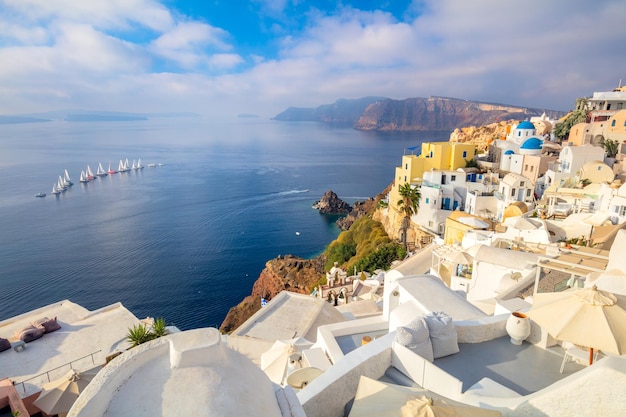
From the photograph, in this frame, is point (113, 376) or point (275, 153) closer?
point (113, 376)

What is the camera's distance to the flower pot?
21.6ft

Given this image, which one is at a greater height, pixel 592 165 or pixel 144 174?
pixel 592 165

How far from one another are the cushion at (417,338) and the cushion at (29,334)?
71.0 feet

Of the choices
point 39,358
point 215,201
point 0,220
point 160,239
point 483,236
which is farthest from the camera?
point 215,201

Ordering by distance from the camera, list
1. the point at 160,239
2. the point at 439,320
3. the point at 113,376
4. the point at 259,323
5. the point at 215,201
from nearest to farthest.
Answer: the point at 113,376, the point at 439,320, the point at 259,323, the point at 160,239, the point at 215,201

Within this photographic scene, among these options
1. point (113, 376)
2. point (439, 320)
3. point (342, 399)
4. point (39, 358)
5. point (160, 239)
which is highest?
point (113, 376)

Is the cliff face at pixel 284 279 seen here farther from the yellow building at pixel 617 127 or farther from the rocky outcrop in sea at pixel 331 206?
the yellow building at pixel 617 127

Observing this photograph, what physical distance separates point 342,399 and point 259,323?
1438 centimetres

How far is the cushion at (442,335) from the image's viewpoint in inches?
246

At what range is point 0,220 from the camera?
60.8m

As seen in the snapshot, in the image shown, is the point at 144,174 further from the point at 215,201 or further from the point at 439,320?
the point at 439,320

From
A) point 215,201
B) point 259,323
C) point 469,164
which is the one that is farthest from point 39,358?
point 215,201

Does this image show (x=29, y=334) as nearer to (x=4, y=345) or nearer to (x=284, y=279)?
(x=4, y=345)

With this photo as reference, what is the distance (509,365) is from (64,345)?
2119cm
